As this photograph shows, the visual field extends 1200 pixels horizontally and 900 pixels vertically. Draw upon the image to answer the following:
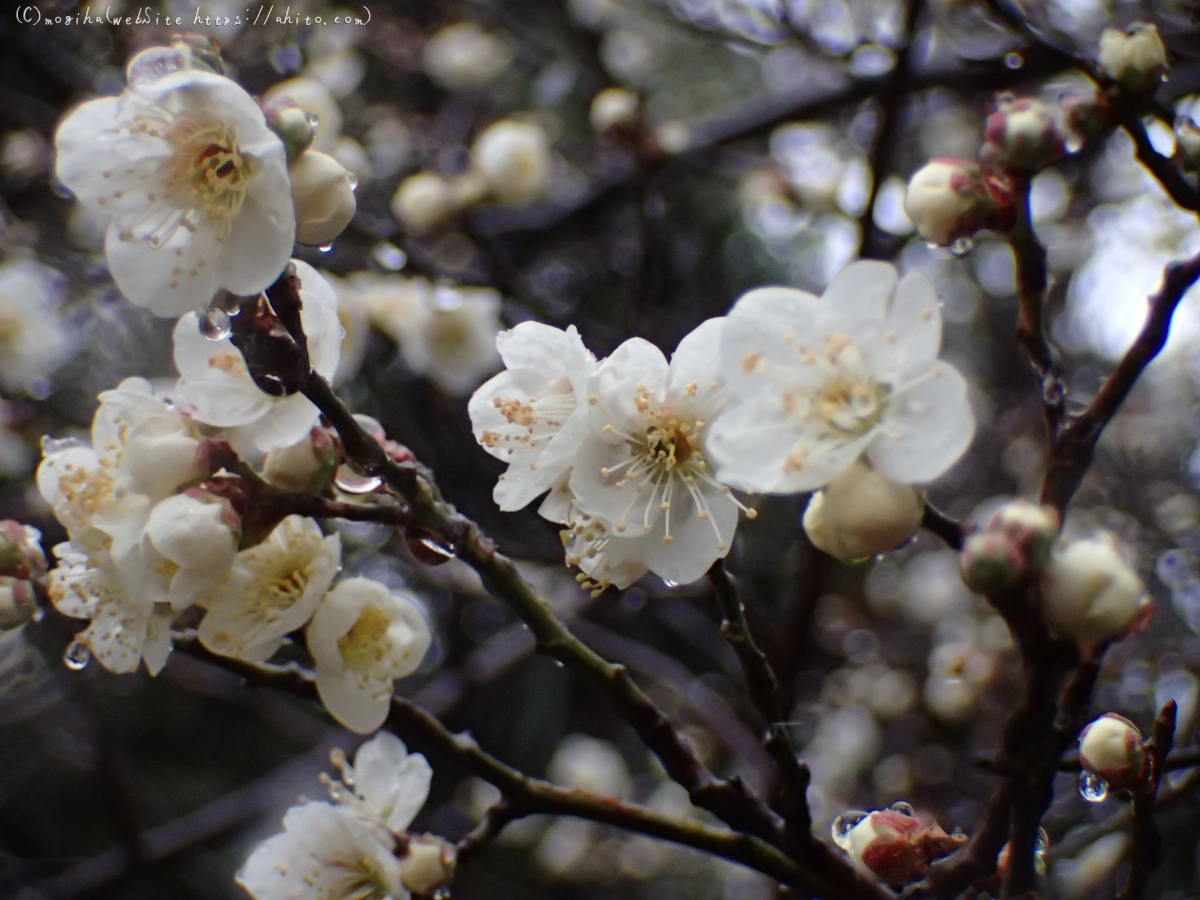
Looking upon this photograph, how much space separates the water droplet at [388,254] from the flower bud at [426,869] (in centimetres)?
159

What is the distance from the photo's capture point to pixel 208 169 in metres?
1.04

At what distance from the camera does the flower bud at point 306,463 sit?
97 cm

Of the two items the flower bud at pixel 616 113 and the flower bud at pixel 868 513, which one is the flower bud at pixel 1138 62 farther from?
the flower bud at pixel 616 113

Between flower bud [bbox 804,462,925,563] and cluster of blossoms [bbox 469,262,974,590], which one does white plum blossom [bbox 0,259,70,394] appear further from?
flower bud [bbox 804,462,925,563]

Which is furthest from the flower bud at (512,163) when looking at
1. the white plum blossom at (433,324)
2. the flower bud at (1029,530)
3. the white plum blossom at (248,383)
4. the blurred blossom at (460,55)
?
the flower bud at (1029,530)

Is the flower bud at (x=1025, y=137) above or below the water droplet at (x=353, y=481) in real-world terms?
above

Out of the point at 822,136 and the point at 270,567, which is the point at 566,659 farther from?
the point at 822,136

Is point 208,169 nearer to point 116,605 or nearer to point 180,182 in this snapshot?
point 180,182

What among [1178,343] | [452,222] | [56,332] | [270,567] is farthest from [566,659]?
[1178,343]

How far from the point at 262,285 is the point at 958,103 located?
11.2 feet

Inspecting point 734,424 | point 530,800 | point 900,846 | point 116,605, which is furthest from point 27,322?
point 900,846

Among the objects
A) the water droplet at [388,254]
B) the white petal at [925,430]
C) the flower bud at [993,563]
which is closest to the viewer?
the flower bud at [993,563]

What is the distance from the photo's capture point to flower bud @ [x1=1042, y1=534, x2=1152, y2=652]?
65cm

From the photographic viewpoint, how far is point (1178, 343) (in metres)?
3.91
